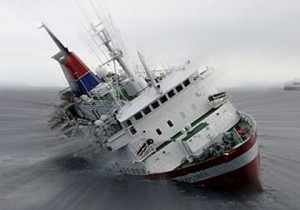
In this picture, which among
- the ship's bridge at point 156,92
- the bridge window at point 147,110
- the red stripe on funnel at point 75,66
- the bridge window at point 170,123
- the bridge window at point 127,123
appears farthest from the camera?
the red stripe on funnel at point 75,66

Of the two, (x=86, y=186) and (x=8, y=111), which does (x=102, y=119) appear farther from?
(x=8, y=111)

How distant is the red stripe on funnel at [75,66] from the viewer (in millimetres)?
42625

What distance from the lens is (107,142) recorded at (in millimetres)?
30656

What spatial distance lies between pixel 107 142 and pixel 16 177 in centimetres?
951

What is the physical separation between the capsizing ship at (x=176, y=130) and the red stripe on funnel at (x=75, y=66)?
6.90m

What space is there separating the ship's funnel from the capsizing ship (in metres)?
6.21

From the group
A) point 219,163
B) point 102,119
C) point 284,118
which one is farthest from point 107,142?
point 284,118

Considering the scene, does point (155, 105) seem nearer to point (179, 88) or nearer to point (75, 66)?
point (179, 88)

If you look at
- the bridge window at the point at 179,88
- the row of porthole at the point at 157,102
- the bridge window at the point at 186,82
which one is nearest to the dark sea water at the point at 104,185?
the row of porthole at the point at 157,102

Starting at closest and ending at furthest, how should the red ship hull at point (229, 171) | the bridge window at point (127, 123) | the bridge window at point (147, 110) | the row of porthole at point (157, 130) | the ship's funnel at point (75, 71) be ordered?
the red ship hull at point (229, 171) → the bridge window at point (127, 123) → the row of porthole at point (157, 130) → the bridge window at point (147, 110) → the ship's funnel at point (75, 71)

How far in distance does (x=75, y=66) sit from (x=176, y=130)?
16.6m

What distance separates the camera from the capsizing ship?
27.4 metres

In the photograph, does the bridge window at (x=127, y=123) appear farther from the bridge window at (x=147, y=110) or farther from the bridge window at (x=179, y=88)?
the bridge window at (x=179, y=88)

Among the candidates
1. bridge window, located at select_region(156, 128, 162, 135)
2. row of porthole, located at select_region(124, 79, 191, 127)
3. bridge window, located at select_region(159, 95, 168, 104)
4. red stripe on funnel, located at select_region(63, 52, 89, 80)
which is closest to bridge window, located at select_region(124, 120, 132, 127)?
row of porthole, located at select_region(124, 79, 191, 127)
